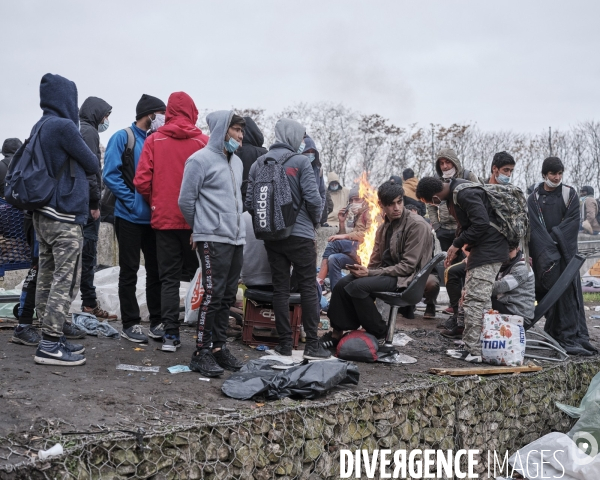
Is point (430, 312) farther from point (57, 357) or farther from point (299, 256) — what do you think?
point (57, 357)

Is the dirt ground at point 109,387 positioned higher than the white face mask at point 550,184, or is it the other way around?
the white face mask at point 550,184

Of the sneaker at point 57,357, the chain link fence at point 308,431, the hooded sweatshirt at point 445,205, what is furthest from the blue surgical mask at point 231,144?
the hooded sweatshirt at point 445,205

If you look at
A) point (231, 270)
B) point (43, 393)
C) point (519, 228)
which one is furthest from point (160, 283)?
point (519, 228)

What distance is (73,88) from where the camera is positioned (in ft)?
16.1

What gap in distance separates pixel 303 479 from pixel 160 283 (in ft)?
8.42

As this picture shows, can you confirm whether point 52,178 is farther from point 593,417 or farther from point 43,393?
point 593,417

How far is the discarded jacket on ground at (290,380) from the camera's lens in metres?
4.41

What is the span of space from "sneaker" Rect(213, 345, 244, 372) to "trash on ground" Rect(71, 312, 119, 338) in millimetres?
1391

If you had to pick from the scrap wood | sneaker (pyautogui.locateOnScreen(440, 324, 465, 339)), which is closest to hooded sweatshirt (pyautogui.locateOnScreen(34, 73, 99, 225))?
the scrap wood

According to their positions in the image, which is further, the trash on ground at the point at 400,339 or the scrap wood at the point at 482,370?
the trash on ground at the point at 400,339

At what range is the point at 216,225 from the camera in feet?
16.5

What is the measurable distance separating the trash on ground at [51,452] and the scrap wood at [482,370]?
3.51 metres

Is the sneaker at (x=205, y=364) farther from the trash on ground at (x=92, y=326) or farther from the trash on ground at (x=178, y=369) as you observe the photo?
the trash on ground at (x=92, y=326)

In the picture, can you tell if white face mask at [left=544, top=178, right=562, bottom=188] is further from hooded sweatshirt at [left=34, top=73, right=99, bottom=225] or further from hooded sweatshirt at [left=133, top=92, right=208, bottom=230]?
hooded sweatshirt at [left=34, top=73, right=99, bottom=225]
